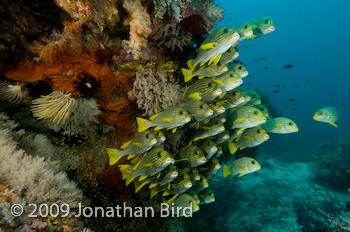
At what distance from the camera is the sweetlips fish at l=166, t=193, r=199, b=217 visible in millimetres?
4324

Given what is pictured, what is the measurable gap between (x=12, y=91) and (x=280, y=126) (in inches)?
232

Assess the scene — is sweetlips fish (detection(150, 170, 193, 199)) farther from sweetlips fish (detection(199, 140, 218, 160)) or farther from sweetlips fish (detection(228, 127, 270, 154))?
sweetlips fish (detection(228, 127, 270, 154))

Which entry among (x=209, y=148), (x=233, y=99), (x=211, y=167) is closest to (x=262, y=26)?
(x=233, y=99)

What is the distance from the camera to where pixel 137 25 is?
11.0ft

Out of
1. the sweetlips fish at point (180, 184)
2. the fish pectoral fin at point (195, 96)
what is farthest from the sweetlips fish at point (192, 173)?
the fish pectoral fin at point (195, 96)

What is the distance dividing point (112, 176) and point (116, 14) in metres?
3.37

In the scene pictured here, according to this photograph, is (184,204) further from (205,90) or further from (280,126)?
(280,126)

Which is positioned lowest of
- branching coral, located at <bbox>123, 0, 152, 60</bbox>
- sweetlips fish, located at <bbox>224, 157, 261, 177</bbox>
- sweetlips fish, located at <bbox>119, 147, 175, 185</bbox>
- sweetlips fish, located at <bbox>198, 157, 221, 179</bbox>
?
sweetlips fish, located at <bbox>224, 157, 261, 177</bbox>

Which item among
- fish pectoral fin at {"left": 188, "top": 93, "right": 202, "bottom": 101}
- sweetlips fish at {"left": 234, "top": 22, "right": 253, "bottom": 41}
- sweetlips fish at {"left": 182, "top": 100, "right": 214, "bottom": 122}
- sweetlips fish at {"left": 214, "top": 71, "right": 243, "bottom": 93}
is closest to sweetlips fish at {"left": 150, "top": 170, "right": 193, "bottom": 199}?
sweetlips fish at {"left": 182, "top": 100, "right": 214, "bottom": 122}

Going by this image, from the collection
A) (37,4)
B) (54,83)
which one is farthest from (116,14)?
(54,83)

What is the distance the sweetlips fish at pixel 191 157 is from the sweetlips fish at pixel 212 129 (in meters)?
0.33

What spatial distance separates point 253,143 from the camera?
14.9 ft

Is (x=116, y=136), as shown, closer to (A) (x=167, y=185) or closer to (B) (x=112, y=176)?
(B) (x=112, y=176)

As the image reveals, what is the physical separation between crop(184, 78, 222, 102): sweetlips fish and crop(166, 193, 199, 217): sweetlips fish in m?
2.36
